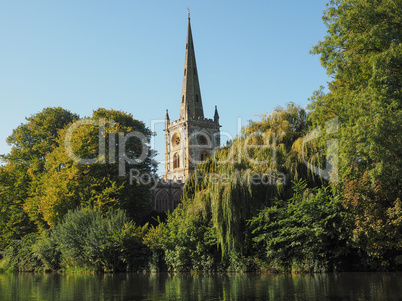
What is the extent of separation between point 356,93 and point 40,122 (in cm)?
3077

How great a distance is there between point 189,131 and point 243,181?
6174 centimetres

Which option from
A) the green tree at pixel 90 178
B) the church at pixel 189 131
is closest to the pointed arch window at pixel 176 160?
the church at pixel 189 131

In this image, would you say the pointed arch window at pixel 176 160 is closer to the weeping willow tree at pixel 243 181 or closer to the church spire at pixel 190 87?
the church spire at pixel 190 87

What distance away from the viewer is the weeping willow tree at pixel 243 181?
22188mm

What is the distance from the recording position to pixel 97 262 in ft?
92.8

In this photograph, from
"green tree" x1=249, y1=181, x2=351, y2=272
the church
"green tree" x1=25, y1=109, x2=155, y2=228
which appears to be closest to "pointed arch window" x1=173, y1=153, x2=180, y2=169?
the church

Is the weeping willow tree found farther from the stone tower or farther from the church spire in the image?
the church spire

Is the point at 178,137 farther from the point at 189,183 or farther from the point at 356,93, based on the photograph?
the point at 356,93

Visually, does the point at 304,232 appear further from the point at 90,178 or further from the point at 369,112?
the point at 90,178

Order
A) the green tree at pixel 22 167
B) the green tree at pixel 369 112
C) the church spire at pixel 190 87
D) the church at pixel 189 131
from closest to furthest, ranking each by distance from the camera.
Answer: the green tree at pixel 369 112
the green tree at pixel 22 167
the church at pixel 189 131
the church spire at pixel 190 87

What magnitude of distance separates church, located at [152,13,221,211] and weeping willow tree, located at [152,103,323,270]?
188 ft

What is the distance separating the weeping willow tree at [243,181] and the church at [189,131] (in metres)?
57.3

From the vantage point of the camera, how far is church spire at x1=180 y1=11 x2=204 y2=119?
85.1 metres

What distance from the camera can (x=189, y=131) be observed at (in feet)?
275
